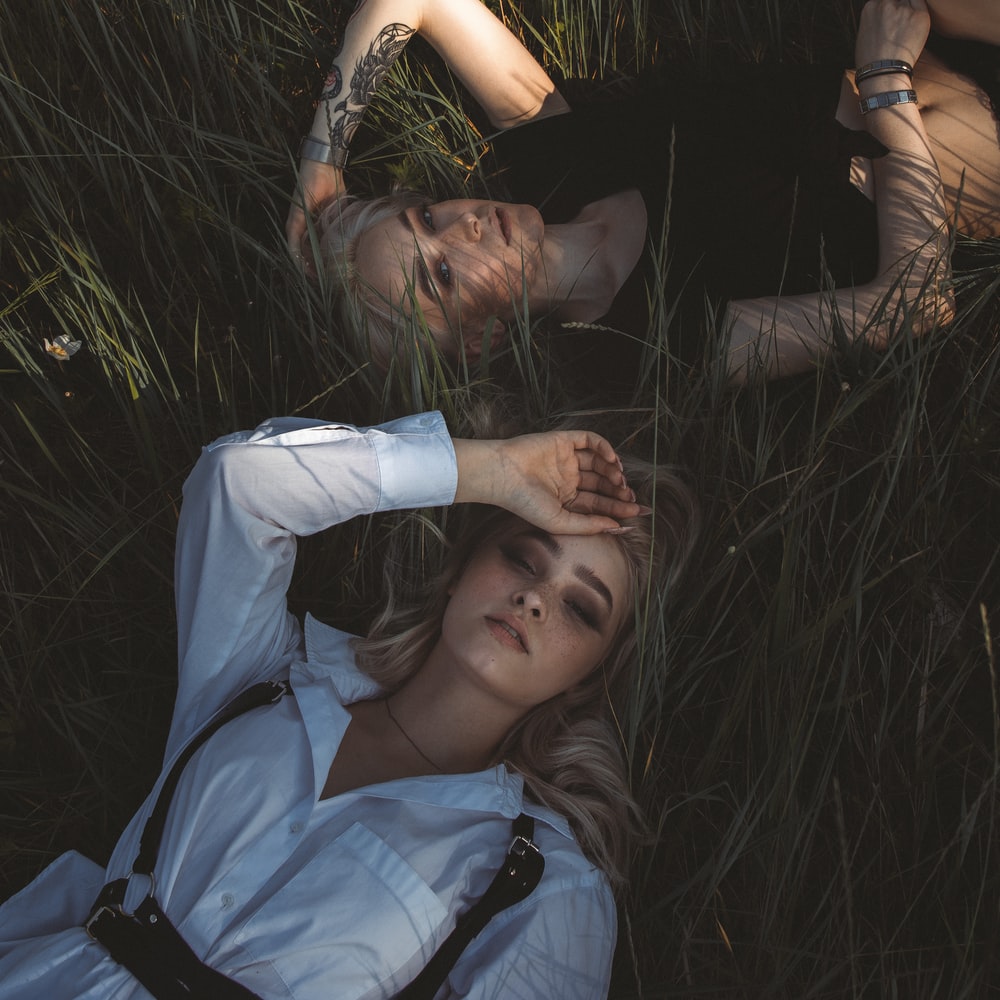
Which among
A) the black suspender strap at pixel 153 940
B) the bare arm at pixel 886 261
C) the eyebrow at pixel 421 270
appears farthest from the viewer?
the eyebrow at pixel 421 270

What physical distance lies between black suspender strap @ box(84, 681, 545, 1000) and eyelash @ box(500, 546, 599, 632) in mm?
538

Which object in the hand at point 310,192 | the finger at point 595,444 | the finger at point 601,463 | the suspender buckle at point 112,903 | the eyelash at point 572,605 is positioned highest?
the hand at point 310,192

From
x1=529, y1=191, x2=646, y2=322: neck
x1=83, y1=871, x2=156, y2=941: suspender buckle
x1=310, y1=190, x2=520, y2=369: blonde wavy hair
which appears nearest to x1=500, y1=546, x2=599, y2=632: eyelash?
x1=310, y1=190, x2=520, y2=369: blonde wavy hair

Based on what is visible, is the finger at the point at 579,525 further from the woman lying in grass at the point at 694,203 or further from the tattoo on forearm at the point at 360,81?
the tattoo on forearm at the point at 360,81

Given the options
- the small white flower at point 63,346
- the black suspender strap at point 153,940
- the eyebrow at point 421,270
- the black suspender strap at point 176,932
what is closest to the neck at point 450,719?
the black suspender strap at point 176,932

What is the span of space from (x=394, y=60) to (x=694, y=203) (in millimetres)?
1133

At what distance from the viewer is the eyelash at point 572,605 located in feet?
6.73

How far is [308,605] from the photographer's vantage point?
251 centimetres

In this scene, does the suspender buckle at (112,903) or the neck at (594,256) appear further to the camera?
the neck at (594,256)

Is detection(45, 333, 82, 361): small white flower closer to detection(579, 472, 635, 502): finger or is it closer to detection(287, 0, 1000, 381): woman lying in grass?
detection(287, 0, 1000, 381): woman lying in grass

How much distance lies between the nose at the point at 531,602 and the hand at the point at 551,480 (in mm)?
186

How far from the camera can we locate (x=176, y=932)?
1.79 m

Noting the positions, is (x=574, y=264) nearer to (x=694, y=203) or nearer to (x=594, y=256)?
(x=594, y=256)

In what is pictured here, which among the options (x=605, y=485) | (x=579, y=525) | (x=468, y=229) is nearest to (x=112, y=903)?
(x=579, y=525)
